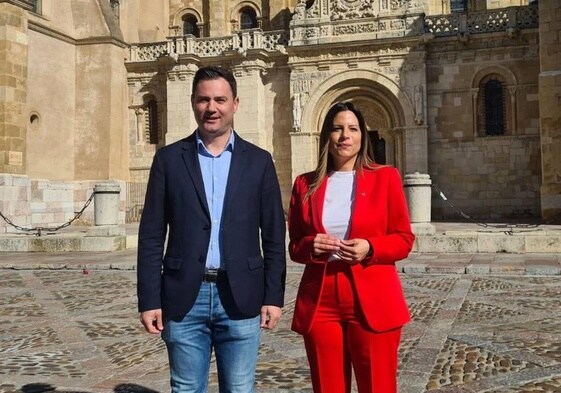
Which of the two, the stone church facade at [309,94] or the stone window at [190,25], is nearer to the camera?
the stone church facade at [309,94]

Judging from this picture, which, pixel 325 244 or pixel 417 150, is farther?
pixel 417 150

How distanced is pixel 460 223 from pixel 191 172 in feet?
57.8

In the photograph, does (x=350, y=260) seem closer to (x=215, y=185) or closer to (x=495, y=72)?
(x=215, y=185)

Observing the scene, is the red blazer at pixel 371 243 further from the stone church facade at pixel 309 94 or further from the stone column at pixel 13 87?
the stone column at pixel 13 87

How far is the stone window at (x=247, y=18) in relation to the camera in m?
27.3

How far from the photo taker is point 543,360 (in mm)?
5230

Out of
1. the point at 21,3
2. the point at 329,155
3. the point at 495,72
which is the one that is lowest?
the point at 329,155

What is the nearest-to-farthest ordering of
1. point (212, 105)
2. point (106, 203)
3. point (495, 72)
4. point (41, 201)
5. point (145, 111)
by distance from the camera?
1. point (212, 105)
2. point (106, 203)
3. point (495, 72)
4. point (41, 201)
5. point (145, 111)

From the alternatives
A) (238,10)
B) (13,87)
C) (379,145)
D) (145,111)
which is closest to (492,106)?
(379,145)

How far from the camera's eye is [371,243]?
9.29 feet

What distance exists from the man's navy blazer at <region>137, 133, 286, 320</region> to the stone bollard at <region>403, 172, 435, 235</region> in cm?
1089

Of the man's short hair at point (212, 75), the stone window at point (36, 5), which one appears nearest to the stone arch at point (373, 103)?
the stone window at point (36, 5)

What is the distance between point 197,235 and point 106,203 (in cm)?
1283

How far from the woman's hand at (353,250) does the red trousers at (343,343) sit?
0.36 ft
